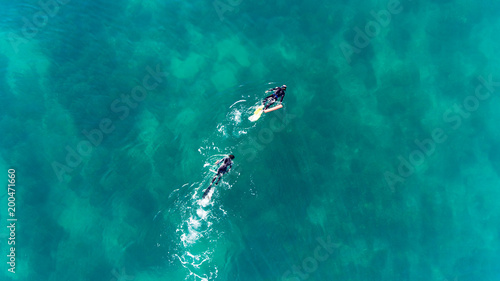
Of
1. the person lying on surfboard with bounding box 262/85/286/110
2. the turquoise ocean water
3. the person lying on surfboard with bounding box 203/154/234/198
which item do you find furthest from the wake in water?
the person lying on surfboard with bounding box 262/85/286/110

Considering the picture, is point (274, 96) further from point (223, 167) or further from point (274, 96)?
point (223, 167)

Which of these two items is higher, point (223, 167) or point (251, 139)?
point (251, 139)

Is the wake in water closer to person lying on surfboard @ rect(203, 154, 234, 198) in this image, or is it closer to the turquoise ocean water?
the turquoise ocean water

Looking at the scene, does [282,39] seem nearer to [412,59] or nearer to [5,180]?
[412,59]

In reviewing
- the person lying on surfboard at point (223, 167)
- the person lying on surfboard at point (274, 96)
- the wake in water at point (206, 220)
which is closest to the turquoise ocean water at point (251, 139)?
the wake in water at point (206, 220)

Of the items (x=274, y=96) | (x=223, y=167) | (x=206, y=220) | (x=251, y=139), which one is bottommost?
(x=206, y=220)

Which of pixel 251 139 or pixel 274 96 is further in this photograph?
pixel 274 96

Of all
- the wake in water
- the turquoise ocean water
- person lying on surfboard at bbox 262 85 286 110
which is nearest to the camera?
the wake in water

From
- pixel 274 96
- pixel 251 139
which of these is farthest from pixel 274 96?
pixel 251 139
